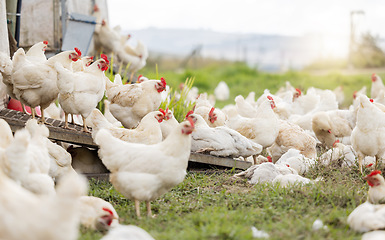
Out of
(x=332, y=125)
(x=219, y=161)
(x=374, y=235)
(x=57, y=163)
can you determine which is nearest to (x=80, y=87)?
(x=57, y=163)

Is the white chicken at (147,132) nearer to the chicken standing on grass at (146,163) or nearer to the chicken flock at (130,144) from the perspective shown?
the chicken flock at (130,144)

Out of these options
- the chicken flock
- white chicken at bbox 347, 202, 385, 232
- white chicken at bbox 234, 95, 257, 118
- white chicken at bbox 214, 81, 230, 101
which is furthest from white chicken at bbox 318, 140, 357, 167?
white chicken at bbox 214, 81, 230, 101

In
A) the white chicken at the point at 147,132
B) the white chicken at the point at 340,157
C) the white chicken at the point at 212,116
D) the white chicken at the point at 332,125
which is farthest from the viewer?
the white chicken at the point at 332,125

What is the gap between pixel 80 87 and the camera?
6.09 metres

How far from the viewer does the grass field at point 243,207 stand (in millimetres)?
4109

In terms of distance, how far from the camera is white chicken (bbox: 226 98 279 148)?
7098mm

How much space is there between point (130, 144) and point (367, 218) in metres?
2.15

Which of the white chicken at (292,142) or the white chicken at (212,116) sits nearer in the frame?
the white chicken at (292,142)

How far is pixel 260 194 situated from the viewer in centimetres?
524

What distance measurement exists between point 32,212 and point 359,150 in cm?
457

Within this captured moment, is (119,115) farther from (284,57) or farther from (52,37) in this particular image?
(284,57)

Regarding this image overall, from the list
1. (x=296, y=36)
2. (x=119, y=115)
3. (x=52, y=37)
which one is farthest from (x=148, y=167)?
(x=296, y=36)

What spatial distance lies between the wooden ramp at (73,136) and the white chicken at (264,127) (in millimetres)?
482

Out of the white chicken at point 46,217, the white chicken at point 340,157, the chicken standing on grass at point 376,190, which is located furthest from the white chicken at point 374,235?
the white chicken at point 340,157
